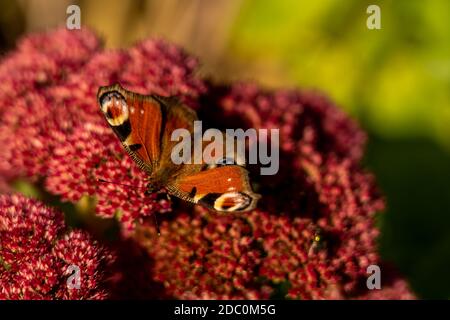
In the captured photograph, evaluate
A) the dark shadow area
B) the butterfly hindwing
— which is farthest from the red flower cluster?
the dark shadow area

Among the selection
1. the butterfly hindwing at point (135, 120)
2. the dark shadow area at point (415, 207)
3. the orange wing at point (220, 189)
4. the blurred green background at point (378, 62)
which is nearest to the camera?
the orange wing at point (220, 189)

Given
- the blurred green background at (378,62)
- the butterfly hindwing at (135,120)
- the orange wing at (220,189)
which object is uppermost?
the blurred green background at (378,62)

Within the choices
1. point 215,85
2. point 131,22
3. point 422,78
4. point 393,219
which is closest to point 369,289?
point 215,85

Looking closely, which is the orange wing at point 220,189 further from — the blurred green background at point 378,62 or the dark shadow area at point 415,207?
the blurred green background at point 378,62

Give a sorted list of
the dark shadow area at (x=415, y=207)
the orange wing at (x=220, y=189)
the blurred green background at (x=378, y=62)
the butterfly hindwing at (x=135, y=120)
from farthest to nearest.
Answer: the blurred green background at (x=378, y=62), the dark shadow area at (x=415, y=207), the butterfly hindwing at (x=135, y=120), the orange wing at (x=220, y=189)

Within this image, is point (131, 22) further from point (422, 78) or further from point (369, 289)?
point (369, 289)

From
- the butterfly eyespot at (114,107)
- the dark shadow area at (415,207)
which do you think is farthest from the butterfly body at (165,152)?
the dark shadow area at (415,207)
